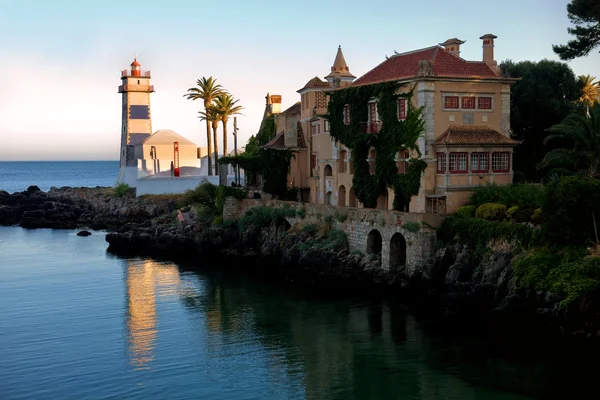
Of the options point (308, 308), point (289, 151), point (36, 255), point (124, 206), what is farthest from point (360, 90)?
point (124, 206)

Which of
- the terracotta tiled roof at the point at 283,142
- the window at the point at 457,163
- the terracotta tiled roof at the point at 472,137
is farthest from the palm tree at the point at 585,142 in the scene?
the terracotta tiled roof at the point at 283,142

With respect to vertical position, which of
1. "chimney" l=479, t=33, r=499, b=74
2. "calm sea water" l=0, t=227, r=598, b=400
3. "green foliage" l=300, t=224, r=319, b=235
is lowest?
"calm sea water" l=0, t=227, r=598, b=400

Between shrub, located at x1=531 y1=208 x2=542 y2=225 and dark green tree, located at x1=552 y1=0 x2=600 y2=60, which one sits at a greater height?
dark green tree, located at x1=552 y1=0 x2=600 y2=60

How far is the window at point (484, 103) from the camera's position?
157ft

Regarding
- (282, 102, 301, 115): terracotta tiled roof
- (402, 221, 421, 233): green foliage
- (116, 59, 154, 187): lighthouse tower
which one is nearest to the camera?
(402, 221, 421, 233): green foliage

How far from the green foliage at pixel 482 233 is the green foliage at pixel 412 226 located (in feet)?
4.39

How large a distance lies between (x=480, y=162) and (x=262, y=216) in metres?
17.7

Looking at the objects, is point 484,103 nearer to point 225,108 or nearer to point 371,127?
point 371,127

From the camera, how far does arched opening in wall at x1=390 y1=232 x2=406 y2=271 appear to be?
4356 centimetres

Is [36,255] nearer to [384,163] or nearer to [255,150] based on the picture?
[255,150]

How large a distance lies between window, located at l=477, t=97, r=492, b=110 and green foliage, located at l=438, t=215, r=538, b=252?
9.53m

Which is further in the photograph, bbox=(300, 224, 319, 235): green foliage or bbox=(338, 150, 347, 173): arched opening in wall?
bbox=(338, 150, 347, 173): arched opening in wall

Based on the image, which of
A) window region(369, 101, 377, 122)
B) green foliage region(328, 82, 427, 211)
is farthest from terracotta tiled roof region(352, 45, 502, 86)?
window region(369, 101, 377, 122)

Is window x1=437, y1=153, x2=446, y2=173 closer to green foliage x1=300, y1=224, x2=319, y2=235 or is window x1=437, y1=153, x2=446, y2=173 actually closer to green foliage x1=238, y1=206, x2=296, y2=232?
green foliage x1=300, y1=224, x2=319, y2=235
